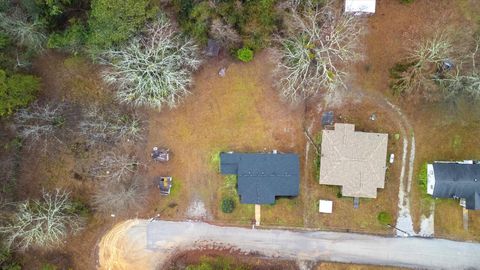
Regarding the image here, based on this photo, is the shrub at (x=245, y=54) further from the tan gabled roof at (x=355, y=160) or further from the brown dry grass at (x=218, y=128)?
the tan gabled roof at (x=355, y=160)

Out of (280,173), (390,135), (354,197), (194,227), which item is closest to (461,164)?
(390,135)

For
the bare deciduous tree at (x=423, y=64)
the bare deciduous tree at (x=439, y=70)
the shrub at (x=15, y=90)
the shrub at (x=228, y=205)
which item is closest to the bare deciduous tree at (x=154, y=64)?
the shrub at (x=15, y=90)

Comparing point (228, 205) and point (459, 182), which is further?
point (228, 205)

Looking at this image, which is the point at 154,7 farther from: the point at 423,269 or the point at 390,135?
the point at 423,269

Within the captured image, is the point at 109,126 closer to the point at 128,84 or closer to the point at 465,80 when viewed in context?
the point at 128,84

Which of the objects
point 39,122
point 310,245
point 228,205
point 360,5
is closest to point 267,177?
point 228,205

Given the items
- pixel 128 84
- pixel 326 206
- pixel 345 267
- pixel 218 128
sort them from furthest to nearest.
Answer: pixel 218 128
pixel 345 267
pixel 326 206
pixel 128 84

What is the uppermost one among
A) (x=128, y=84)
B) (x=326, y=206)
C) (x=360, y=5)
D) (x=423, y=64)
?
(x=360, y=5)
